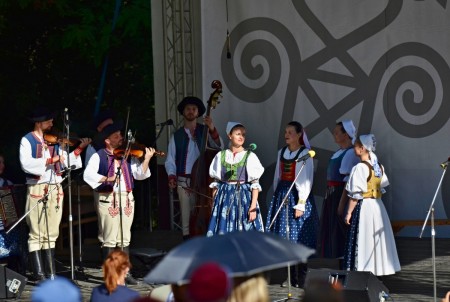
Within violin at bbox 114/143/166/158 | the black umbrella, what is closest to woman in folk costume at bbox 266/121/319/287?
violin at bbox 114/143/166/158

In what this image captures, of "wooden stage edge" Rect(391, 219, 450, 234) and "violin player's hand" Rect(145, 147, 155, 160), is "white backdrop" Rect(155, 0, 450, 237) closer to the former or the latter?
"wooden stage edge" Rect(391, 219, 450, 234)

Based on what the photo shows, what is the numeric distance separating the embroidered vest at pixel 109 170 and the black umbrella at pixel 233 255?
15.8 feet

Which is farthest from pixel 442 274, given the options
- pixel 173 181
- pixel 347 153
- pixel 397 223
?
pixel 173 181

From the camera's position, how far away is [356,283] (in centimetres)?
798

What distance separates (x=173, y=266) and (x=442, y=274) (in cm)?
531

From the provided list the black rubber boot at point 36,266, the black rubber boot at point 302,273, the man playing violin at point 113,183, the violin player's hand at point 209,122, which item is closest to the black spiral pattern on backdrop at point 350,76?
the violin player's hand at point 209,122

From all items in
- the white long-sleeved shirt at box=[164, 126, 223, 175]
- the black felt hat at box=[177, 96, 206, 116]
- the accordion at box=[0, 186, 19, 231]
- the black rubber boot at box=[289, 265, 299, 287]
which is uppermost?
the black felt hat at box=[177, 96, 206, 116]

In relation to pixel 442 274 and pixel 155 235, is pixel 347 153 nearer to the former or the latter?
pixel 442 274

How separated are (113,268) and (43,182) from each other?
13.6ft

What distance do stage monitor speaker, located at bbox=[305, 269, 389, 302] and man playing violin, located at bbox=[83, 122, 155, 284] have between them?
2.17 meters

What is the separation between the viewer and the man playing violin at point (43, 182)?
32.6 ft

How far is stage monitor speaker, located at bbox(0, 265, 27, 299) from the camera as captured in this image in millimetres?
9477

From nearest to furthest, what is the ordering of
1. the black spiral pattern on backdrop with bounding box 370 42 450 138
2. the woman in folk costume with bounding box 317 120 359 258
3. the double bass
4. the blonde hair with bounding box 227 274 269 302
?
the blonde hair with bounding box 227 274 269 302, the woman in folk costume with bounding box 317 120 359 258, the double bass, the black spiral pattern on backdrop with bounding box 370 42 450 138

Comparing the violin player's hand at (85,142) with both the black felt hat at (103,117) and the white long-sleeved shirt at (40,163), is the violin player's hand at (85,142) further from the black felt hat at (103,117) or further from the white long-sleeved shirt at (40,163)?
the black felt hat at (103,117)
